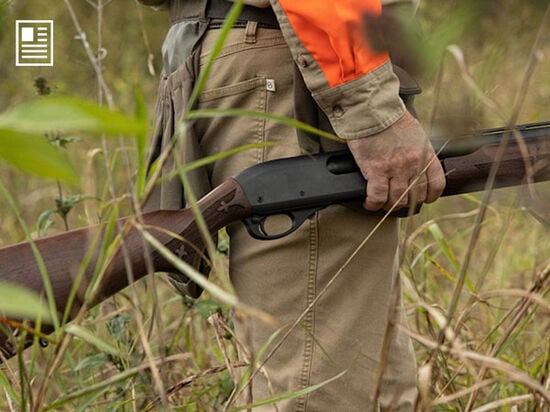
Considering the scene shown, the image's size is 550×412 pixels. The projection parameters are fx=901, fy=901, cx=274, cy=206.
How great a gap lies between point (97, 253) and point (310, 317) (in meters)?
0.52

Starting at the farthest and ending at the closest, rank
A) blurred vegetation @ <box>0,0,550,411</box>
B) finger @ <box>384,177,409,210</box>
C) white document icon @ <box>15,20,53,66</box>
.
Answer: white document icon @ <box>15,20,53,66</box>
finger @ <box>384,177,409,210</box>
blurred vegetation @ <box>0,0,550,411</box>

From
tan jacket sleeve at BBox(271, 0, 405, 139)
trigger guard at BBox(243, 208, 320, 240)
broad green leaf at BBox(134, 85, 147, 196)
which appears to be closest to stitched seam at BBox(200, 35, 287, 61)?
tan jacket sleeve at BBox(271, 0, 405, 139)

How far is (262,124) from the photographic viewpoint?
74.9 inches

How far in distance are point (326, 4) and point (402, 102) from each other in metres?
0.26

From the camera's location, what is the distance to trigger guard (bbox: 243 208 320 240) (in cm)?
186

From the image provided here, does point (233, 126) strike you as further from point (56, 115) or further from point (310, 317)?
point (56, 115)

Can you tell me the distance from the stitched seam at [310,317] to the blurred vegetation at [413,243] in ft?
0.65

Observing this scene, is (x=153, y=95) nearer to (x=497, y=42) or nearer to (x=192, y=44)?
(x=192, y=44)

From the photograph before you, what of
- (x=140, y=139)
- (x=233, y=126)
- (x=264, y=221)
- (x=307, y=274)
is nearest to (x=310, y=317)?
(x=307, y=274)

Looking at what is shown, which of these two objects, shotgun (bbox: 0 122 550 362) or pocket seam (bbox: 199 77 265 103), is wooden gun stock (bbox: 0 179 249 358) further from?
pocket seam (bbox: 199 77 265 103)

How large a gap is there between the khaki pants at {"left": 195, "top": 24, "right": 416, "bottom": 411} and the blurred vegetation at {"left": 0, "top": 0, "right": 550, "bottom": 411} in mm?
141

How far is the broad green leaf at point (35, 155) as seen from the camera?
0.56 m

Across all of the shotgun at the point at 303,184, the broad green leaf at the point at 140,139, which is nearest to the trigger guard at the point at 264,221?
the shotgun at the point at 303,184

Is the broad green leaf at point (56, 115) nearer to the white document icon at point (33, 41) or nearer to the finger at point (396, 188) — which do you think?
the finger at point (396, 188)
